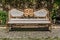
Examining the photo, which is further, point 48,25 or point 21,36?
point 48,25

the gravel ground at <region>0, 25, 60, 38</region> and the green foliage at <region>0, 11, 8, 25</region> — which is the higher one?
the green foliage at <region>0, 11, 8, 25</region>

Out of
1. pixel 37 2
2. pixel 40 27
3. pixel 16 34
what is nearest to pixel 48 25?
pixel 40 27

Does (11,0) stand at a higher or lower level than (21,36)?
higher

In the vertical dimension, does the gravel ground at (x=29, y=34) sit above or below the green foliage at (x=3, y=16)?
below

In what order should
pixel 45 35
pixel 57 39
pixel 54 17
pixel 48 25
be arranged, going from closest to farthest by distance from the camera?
1. pixel 57 39
2. pixel 45 35
3. pixel 48 25
4. pixel 54 17

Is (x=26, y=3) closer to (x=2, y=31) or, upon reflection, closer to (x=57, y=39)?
(x=2, y=31)

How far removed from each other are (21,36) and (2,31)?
5.01 feet

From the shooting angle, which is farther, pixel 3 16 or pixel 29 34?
pixel 3 16

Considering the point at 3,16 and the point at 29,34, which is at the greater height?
the point at 3,16

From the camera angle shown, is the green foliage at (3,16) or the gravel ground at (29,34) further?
the green foliage at (3,16)

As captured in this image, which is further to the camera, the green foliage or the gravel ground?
the green foliage

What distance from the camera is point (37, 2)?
13750 mm

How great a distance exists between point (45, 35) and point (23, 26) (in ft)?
4.74

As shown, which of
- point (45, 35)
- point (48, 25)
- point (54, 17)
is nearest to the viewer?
point (45, 35)
